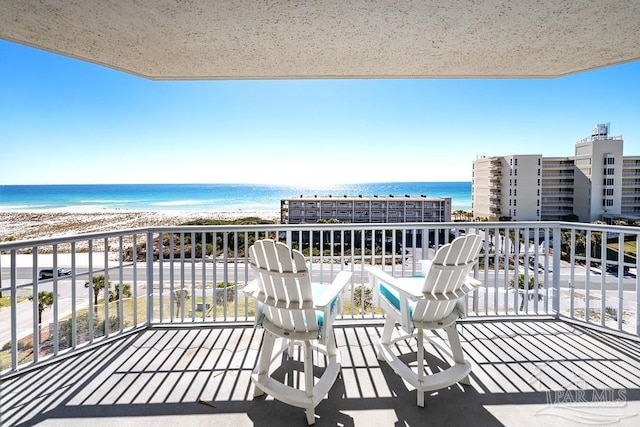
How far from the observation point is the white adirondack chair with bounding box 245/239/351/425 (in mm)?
1450

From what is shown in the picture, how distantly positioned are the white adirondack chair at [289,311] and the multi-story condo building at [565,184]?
77.8 ft

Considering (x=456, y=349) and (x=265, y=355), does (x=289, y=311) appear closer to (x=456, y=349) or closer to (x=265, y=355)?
(x=265, y=355)

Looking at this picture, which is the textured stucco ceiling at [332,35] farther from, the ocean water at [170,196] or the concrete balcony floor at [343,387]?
the ocean water at [170,196]

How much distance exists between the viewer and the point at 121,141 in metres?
27.6

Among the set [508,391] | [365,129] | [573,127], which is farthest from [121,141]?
[573,127]

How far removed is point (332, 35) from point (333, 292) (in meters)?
1.79

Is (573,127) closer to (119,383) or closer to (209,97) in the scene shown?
(209,97)

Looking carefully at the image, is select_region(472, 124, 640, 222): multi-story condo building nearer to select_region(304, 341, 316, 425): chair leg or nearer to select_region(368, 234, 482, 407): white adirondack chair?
select_region(368, 234, 482, 407): white adirondack chair

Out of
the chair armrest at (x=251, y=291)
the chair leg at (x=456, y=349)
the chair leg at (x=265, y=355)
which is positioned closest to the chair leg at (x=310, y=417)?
the chair leg at (x=265, y=355)

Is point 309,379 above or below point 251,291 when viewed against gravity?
below

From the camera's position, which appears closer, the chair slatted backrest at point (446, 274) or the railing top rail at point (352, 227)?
the chair slatted backrest at point (446, 274)

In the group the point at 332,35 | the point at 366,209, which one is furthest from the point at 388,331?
the point at 366,209

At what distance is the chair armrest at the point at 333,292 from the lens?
148 centimetres

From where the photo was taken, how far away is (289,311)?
59.9 inches
